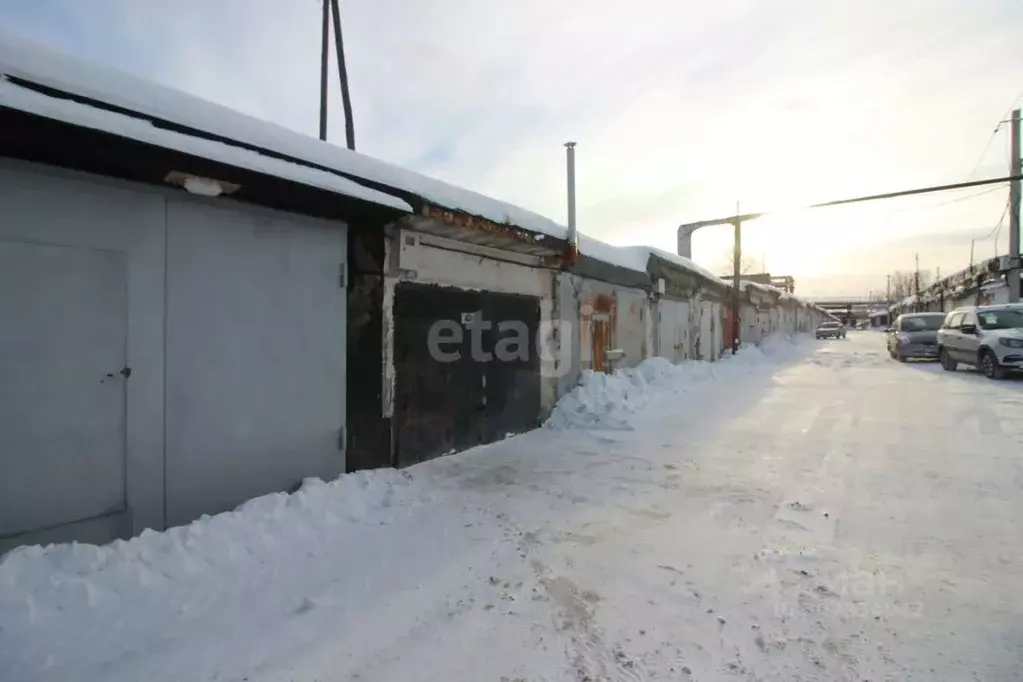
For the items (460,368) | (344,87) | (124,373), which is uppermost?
(344,87)

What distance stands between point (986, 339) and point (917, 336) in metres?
5.87

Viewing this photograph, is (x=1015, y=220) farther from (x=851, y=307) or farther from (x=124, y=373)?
(x=851, y=307)

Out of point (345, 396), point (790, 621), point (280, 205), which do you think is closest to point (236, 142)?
point (280, 205)

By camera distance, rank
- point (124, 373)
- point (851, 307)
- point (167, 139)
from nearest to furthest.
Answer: point (167, 139)
point (124, 373)
point (851, 307)

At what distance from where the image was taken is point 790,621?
2.66 metres

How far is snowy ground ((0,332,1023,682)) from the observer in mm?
2371

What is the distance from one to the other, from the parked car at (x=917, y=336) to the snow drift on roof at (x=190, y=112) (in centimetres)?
1821

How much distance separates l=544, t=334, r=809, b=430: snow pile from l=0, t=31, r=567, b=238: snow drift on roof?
138 inches

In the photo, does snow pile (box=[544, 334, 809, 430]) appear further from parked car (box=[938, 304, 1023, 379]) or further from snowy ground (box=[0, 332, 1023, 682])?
parked car (box=[938, 304, 1023, 379])

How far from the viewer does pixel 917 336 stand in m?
17.8

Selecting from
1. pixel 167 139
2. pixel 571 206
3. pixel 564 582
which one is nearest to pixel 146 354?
pixel 167 139

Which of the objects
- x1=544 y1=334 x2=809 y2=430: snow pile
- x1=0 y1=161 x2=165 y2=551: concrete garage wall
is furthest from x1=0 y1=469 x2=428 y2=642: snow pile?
x1=544 y1=334 x2=809 y2=430: snow pile

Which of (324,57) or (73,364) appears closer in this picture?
(73,364)

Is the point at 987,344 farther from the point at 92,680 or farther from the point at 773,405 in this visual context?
the point at 92,680
